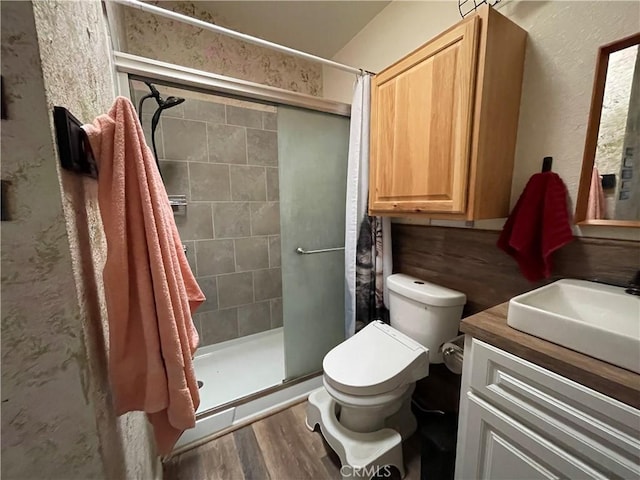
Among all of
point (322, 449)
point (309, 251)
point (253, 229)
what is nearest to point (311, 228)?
point (309, 251)

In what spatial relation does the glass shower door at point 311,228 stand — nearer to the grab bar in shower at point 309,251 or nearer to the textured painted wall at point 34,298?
the grab bar in shower at point 309,251

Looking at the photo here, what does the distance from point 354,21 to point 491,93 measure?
1.24 meters

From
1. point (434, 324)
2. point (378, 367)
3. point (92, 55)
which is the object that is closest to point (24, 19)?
point (92, 55)

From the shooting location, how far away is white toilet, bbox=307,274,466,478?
1086 millimetres

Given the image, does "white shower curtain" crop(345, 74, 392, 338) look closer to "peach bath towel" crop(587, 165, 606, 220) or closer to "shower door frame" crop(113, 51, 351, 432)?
"shower door frame" crop(113, 51, 351, 432)

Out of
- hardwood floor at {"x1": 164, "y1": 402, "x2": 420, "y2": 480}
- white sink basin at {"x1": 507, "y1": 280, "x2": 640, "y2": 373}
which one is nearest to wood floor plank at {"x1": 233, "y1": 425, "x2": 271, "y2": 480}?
hardwood floor at {"x1": 164, "y1": 402, "x2": 420, "y2": 480}

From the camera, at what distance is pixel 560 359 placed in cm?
62

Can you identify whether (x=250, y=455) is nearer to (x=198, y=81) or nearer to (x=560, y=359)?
(x=560, y=359)

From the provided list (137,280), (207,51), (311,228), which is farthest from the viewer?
(207,51)

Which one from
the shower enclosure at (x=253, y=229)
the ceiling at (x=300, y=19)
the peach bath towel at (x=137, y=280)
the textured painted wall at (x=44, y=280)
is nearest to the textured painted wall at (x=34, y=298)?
the textured painted wall at (x=44, y=280)

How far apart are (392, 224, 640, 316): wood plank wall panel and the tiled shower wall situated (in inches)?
47.0

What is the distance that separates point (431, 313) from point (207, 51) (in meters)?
2.24

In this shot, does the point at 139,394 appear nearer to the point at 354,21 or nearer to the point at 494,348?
the point at 494,348

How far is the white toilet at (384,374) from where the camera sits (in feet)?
3.56
